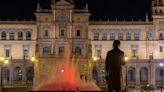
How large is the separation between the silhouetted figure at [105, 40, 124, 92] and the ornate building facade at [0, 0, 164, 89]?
78.4 metres

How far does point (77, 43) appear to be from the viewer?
10300 centimetres

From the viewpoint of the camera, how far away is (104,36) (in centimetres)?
10825

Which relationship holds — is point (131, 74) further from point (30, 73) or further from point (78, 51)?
point (30, 73)

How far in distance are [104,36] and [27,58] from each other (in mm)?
16269

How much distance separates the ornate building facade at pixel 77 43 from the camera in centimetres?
10144

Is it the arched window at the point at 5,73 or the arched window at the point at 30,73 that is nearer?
the arched window at the point at 5,73

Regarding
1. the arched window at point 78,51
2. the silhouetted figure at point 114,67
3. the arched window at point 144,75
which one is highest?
the silhouetted figure at point 114,67

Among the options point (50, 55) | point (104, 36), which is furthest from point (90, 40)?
point (50, 55)

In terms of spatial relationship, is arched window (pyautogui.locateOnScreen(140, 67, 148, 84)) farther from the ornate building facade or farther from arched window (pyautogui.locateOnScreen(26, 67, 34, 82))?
arched window (pyautogui.locateOnScreen(26, 67, 34, 82))

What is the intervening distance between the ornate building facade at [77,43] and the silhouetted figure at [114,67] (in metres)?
Answer: 78.4

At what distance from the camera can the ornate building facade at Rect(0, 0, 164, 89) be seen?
101 m

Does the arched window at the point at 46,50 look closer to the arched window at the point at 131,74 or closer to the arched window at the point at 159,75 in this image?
the arched window at the point at 131,74

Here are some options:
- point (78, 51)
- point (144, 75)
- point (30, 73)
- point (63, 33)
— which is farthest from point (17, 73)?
point (144, 75)

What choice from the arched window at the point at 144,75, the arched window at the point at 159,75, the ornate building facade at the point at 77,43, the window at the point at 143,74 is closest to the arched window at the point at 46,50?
the ornate building facade at the point at 77,43
